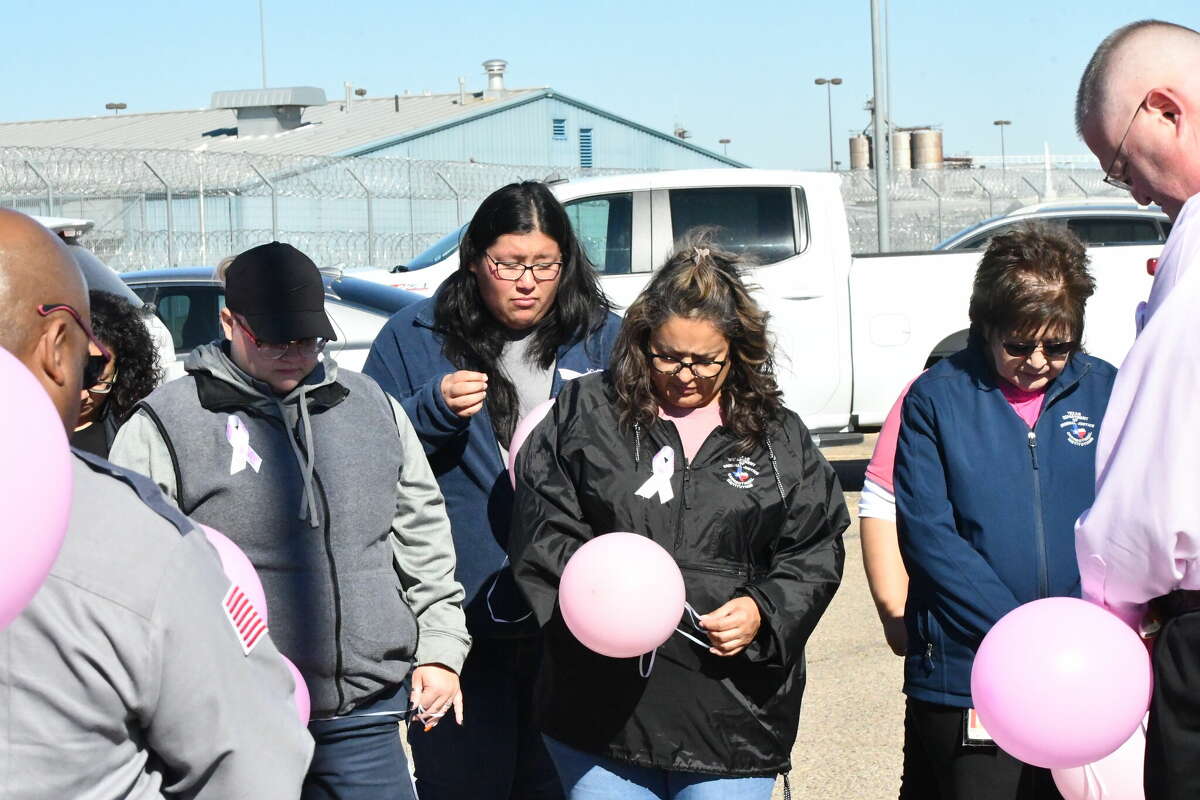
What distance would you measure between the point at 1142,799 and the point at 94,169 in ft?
62.3

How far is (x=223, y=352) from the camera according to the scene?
340 cm

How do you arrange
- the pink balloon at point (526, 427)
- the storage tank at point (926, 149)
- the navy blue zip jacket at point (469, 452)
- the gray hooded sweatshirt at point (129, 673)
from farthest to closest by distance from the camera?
1. the storage tank at point (926, 149)
2. the navy blue zip jacket at point (469, 452)
3. the pink balloon at point (526, 427)
4. the gray hooded sweatshirt at point (129, 673)

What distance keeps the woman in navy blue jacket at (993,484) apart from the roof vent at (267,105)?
1458 inches

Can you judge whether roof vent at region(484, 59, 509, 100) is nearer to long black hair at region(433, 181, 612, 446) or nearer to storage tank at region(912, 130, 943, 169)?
storage tank at region(912, 130, 943, 169)

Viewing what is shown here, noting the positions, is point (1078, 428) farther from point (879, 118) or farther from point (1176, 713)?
point (879, 118)

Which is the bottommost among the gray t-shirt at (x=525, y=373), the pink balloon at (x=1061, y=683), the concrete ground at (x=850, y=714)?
the concrete ground at (x=850, y=714)

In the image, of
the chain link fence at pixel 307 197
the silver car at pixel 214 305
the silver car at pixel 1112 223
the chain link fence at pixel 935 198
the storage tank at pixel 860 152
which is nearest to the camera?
the silver car at pixel 214 305

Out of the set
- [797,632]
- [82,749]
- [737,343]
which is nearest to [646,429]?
[737,343]

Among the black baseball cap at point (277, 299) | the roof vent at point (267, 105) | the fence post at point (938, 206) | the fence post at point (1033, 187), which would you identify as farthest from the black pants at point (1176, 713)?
the roof vent at point (267, 105)

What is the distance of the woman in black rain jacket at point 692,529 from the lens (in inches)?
126

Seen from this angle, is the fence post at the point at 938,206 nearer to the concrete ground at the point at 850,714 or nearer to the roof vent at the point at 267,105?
the concrete ground at the point at 850,714

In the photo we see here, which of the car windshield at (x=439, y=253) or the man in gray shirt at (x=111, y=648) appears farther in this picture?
the car windshield at (x=439, y=253)

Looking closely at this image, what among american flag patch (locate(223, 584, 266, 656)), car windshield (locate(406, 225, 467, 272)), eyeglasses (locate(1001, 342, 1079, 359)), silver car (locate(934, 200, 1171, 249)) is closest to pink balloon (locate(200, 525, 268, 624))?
american flag patch (locate(223, 584, 266, 656))

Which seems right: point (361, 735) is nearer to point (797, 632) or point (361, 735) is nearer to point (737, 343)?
point (797, 632)
